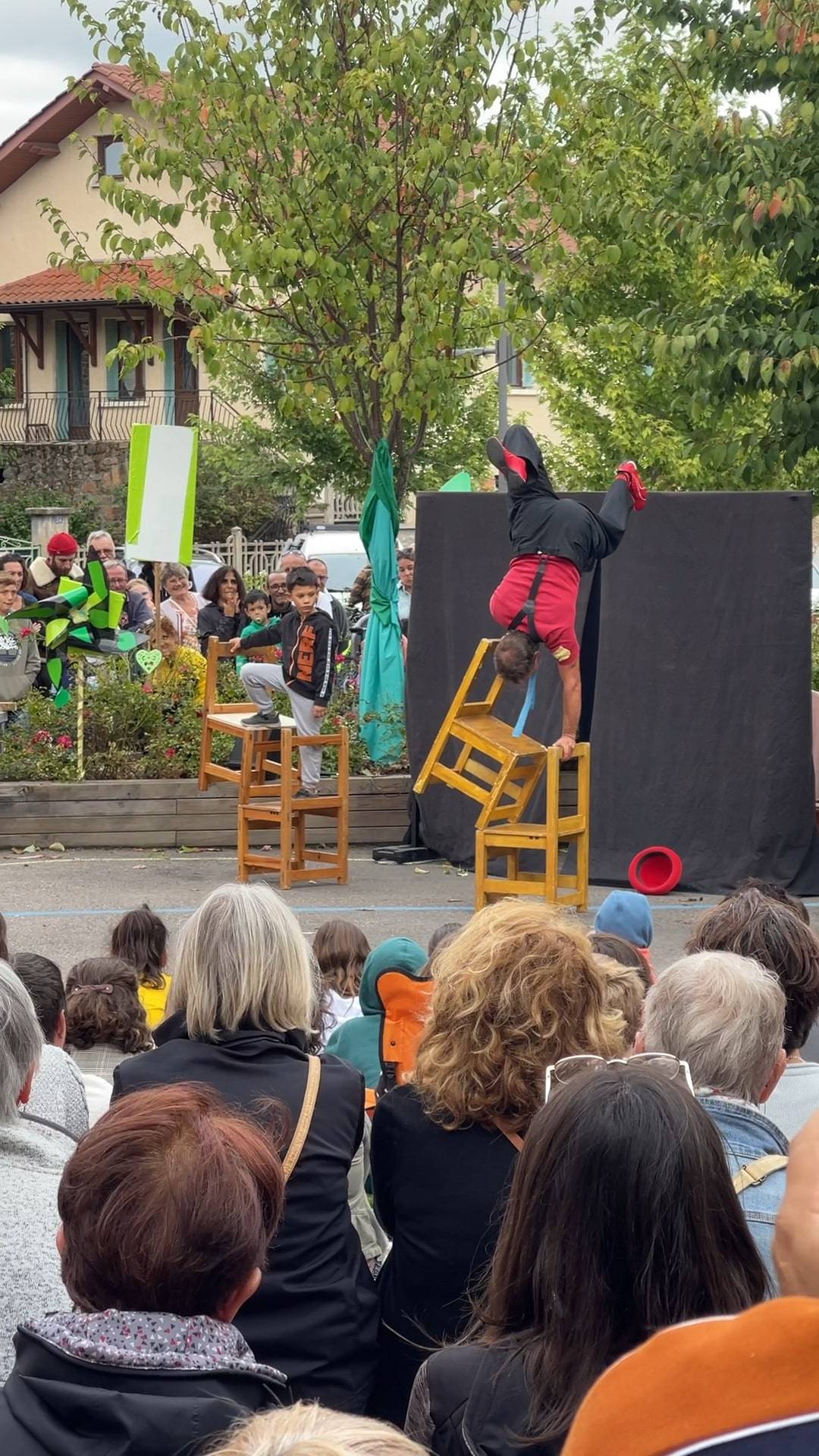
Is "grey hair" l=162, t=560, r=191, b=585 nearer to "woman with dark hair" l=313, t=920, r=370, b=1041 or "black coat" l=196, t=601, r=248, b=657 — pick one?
"black coat" l=196, t=601, r=248, b=657

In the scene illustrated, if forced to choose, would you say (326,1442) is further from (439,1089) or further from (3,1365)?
(439,1089)

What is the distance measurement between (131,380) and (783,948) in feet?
125

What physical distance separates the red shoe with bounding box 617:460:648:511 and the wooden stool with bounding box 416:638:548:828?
3.80 feet

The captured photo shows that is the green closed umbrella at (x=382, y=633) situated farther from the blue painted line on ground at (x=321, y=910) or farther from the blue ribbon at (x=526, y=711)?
the blue ribbon at (x=526, y=711)

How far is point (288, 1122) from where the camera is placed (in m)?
3.04

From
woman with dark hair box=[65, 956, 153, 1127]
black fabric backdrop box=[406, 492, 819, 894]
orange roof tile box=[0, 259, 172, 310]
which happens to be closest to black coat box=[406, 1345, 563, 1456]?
woman with dark hair box=[65, 956, 153, 1127]

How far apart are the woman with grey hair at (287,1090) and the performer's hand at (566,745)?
564cm

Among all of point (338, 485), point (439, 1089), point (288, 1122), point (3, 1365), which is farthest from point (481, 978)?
point (338, 485)

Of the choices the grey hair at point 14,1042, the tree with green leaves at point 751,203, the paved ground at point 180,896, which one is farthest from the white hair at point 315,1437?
the tree with green leaves at point 751,203

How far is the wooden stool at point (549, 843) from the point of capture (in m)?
8.89

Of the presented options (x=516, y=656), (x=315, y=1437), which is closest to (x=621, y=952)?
(x=315, y=1437)

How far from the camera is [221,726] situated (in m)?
10.5

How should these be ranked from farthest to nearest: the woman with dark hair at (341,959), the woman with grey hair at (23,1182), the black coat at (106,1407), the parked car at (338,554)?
the parked car at (338,554), the woman with dark hair at (341,959), the woman with grey hair at (23,1182), the black coat at (106,1407)

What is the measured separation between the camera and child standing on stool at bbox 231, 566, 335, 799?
33.5 feet
